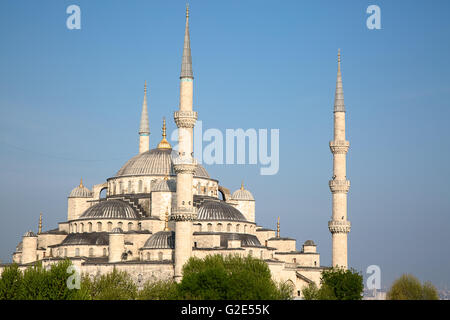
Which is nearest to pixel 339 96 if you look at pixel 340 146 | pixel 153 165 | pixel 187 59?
pixel 340 146

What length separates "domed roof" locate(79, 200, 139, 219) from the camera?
6956 cm

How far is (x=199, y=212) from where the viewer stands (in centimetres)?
6856

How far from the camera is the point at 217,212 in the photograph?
68500mm

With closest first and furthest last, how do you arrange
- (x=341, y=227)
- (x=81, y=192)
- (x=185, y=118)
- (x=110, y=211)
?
(x=185, y=118), (x=341, y=227), (x=110, y=211), (x=81, y=192)

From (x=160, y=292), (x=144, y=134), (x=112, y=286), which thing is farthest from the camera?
(x=144, y=134)

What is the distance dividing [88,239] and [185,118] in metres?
13.2

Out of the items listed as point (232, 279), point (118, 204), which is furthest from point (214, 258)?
point (118, 204)

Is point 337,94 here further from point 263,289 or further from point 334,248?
point 263,289

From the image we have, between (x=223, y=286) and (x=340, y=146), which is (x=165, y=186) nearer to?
(x=340, y=146)

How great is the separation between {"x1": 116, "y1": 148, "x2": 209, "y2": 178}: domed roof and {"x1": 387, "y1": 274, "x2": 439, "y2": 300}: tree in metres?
23.4

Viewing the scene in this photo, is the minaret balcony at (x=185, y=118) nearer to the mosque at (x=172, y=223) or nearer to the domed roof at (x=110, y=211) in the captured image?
the mosque at (x=172, y=223)

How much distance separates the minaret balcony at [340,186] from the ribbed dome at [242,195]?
14.6m
